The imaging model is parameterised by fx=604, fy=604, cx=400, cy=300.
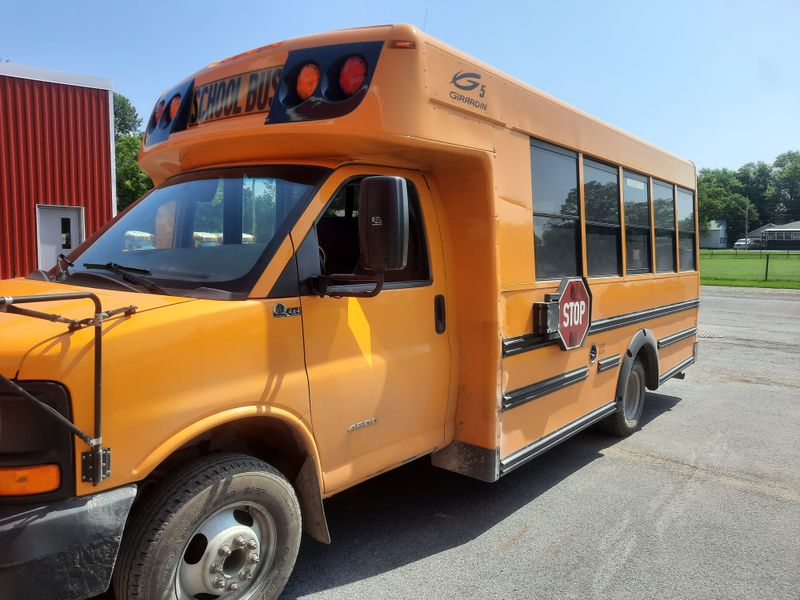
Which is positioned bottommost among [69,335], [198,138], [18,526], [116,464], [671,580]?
[671,580]

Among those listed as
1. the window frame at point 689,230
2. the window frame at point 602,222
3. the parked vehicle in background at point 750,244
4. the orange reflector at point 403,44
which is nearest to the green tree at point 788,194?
the parked vehicle in background at point 750,244

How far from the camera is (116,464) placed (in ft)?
7.06

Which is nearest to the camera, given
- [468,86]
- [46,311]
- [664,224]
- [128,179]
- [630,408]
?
[46,311]

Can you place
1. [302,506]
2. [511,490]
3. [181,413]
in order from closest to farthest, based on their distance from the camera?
[181,413] → [302,506] → [511,490]

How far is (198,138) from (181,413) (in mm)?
1662

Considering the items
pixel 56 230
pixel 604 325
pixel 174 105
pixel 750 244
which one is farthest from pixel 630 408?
pixel 750 244

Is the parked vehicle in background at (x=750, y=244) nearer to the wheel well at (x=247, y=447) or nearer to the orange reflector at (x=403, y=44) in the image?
the orange reflector at (x=403, y=44)

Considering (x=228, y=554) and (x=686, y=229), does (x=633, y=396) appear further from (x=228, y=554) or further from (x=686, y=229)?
(x=228, y=554)

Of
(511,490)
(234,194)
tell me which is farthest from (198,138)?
(511,490)

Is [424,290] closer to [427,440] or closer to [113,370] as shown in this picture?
[427,440]

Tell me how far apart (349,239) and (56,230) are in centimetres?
1186

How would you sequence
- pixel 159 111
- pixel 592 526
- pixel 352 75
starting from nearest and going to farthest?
pixel 352 75 → pixel 159 111 → pixel 592 526

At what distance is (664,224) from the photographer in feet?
21.1

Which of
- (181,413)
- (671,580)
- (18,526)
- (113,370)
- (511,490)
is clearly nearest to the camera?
(18,526)
